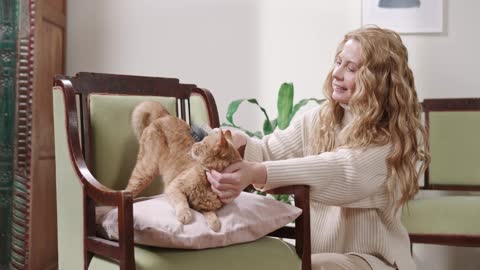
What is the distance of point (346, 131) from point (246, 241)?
461mm

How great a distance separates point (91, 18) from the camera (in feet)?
11.6

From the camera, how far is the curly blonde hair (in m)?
1.79

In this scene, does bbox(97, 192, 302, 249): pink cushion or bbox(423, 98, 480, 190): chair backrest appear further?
bbox(423, 98, 480, 190): chair backrest

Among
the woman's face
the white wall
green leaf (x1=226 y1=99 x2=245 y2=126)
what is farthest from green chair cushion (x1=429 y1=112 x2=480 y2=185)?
the woman's face

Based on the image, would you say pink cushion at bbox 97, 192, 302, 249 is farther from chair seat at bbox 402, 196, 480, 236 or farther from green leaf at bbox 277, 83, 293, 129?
green leaf at bbox 277, 83, 293, 129

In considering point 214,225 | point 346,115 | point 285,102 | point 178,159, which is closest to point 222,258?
point 214,225

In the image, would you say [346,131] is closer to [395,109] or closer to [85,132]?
[395,109]

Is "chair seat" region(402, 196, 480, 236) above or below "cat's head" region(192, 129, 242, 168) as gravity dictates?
below

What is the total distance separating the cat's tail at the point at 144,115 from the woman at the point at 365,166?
0.36 m

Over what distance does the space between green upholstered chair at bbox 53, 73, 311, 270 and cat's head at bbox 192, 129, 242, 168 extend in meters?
0.22

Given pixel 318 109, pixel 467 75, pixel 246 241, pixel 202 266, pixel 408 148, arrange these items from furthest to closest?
1. pixel 467 75
2. pixel 318 109
3. pixel 408 148
4. pixel 246 241
5. pixel 202 266

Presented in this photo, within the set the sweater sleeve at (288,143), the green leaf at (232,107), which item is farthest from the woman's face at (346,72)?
the green leaf at (232,107)

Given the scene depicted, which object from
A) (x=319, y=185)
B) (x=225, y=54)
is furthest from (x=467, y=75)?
(x=319, y=185)

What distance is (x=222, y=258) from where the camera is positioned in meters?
1.60
